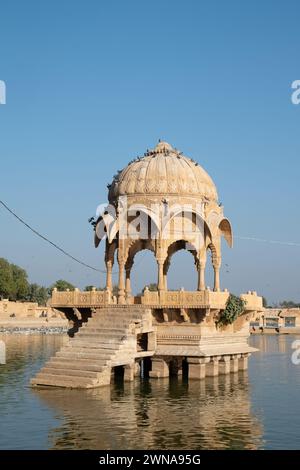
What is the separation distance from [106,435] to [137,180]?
14.4 metres

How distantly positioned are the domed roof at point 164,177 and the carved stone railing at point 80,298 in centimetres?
445

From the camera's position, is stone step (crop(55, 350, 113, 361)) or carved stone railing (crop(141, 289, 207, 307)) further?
carved stone railing (crop(141, 289, 207, 307))

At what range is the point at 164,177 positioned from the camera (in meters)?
27.7

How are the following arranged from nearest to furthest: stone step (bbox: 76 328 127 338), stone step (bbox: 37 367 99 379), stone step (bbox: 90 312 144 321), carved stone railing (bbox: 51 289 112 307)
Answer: stone step (bbox: 37 367 99 379)
stone step (bbox: 76 328 127 338)
stone step (bbox: 90 312 144 321)
carved stone railing (bbox: 51 289 112 307)

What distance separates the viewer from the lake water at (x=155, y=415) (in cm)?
1519


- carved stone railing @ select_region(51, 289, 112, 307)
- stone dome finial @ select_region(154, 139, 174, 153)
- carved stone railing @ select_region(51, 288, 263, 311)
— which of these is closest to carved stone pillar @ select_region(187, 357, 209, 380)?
carved stone railing @ select_region(51, 288, 263, 311)

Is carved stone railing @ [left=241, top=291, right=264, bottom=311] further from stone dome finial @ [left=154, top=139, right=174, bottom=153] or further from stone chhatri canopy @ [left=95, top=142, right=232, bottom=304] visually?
stone dome finial @ [left=154, top=139, right=174, bottom=153]

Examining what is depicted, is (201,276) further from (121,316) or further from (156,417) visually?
(156,417)

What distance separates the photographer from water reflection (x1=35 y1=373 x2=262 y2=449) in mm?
15109

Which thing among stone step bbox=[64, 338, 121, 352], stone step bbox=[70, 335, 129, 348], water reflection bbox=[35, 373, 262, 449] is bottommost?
water reflection bbox=[35, 373, 262, 449]

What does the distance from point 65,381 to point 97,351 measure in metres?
1.82

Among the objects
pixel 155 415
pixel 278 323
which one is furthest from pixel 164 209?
pixel 278 323

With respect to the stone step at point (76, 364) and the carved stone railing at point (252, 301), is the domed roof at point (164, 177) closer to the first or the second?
the carved stone railing at point (252, 301)
